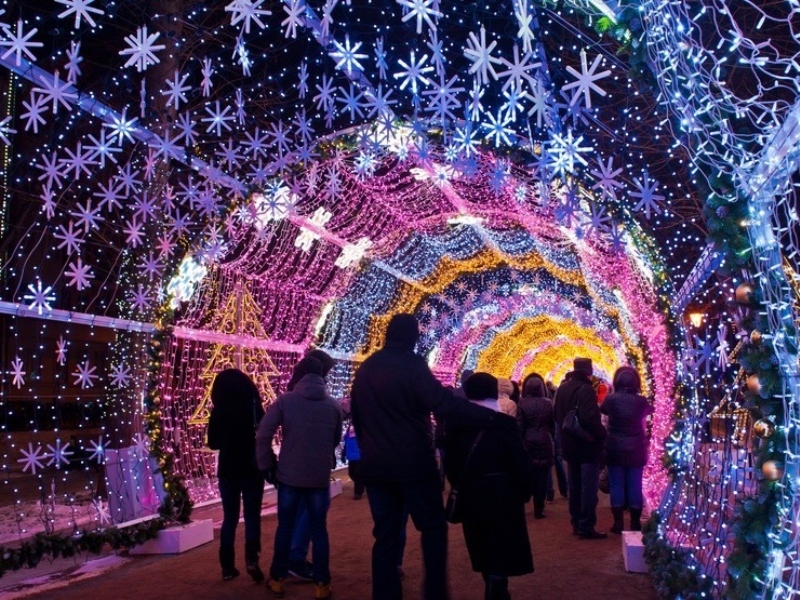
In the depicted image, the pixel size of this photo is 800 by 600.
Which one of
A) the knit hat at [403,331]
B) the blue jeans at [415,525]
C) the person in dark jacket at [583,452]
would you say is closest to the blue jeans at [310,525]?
the blue jeans at [415,525]

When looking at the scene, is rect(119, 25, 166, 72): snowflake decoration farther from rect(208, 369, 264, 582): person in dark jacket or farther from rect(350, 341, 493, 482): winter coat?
rect(350, 341, 493, 482): winter coat

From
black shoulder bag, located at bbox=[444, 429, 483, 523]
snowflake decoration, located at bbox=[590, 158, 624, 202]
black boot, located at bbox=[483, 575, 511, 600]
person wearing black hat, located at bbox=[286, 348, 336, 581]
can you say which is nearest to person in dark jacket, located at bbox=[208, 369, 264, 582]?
person wearing black hat, located at bbox=[286, 348, 336, 581]

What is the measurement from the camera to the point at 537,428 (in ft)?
33.2

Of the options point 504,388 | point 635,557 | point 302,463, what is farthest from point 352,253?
point 302,463

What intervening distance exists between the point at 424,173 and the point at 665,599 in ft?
22.7

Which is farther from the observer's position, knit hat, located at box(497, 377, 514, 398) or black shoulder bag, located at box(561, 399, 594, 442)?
knit hat, located at box(497, 377, 514, 398)

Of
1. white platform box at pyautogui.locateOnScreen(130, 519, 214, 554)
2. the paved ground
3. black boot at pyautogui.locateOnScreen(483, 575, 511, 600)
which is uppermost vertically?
black boot at pyautogui.locateOnScreen(483, 575, 511, 600)

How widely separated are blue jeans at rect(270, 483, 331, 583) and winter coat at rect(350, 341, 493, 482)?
52.1 inches

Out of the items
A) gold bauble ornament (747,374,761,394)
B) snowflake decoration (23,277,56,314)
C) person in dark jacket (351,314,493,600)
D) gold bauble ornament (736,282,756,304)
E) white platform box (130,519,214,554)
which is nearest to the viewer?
gold bauble ornament (747,374,761,394)

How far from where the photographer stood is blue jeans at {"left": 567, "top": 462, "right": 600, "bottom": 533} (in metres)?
9.00

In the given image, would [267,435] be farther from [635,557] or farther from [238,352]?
[238,352]

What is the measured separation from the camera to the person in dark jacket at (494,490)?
5281 mm

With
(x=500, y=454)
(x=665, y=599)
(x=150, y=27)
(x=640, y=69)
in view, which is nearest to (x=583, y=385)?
(x=665, y=599)

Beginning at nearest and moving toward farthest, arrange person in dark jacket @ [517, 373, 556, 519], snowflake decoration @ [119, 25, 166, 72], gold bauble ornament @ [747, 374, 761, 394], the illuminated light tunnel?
gold bauble ornament @ [747, 374, 761, 394] → the illuminated light tunnel → snowflake decoration @ [119, 25, 166, 72] → person in dark jacket @ [517, 373, 556, 519]
